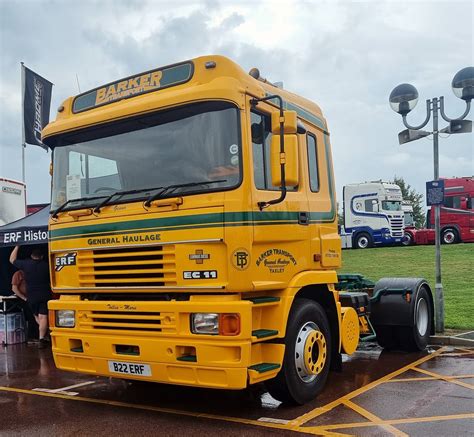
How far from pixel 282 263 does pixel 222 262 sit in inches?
30.6

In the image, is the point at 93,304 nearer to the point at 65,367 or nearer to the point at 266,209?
the point at 65,367

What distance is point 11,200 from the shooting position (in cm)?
1380

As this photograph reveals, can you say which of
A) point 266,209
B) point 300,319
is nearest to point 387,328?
point 300,319

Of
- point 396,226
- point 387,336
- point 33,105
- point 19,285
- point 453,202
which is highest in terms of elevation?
point 33,105

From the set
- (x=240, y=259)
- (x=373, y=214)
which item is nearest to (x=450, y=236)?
(x=373, y=214)

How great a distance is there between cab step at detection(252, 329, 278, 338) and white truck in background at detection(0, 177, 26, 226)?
10262 millimetres

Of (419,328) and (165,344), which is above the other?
(165,344)

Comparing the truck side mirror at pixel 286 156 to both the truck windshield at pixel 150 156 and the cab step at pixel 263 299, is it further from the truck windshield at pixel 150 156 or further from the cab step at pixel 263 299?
the cab step at pixel 263 299

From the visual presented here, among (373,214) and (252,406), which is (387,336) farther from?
(373,214)

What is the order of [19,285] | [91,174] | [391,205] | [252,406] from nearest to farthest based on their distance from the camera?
[252,406] → [91,174] → [19,285] → [391,205]

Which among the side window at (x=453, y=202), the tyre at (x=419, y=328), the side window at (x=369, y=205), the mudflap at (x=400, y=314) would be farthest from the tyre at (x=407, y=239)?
the mudflap at (x=400, y=314)

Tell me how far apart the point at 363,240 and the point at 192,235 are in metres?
26.2

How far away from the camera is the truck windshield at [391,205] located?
29219 millimetres

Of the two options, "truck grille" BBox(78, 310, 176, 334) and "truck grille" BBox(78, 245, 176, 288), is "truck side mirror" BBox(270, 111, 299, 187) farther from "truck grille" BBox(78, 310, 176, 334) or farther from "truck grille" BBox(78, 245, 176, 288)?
"truck grille" BBox(78, 310, 176, 334)
